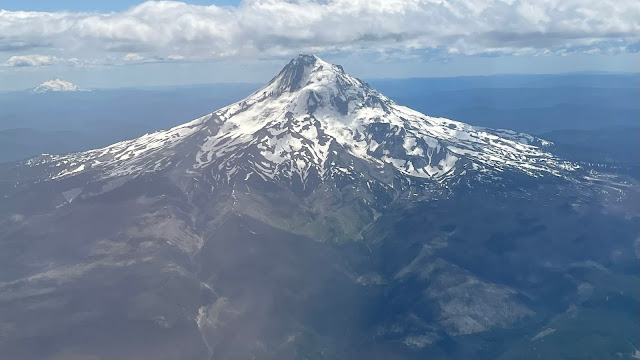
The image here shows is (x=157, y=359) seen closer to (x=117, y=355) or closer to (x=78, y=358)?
(x=117, y=355)

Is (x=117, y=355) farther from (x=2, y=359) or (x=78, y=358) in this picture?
(x=2, y=359)

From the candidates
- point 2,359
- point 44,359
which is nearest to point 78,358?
point 44,359

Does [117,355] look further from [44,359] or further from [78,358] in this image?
[44,359]

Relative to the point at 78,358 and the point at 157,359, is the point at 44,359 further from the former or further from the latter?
the point at 157,359

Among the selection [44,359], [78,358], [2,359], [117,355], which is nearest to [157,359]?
[117,355]

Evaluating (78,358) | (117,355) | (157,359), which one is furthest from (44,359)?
(157,359)

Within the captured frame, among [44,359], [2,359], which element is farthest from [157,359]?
[2,359]

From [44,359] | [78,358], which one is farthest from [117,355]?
[44,359]
